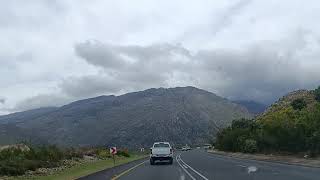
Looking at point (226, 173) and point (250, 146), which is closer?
point (226, 173)

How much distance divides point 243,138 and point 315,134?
129 ft

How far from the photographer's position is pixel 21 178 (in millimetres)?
35688

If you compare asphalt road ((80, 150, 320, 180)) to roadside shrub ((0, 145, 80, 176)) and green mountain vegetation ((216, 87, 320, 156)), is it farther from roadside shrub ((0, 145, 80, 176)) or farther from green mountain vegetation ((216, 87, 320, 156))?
green mountain vegetation ((216, 87, 320, 156))

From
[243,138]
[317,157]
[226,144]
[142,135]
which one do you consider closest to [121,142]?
[142,135]

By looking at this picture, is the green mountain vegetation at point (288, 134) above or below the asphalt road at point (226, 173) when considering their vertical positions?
above

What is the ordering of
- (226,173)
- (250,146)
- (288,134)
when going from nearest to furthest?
(226,173) → (288,134) → (250,146)

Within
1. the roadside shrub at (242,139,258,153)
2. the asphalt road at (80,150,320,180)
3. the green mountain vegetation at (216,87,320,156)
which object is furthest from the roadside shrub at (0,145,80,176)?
the roadside shrub at (242,139,258,153)

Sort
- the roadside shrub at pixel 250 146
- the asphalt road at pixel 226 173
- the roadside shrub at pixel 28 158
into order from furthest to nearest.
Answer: the roadside shrub at pixel 250 146 < the roadside shrub at pixel 28 158 < the asphalt road at pixel 226 173

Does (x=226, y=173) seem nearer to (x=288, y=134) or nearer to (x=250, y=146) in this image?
(x=288, y=134)

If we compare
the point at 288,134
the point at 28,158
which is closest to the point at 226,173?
the point at 28,158

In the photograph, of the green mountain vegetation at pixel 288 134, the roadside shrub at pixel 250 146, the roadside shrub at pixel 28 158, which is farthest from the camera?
the roadside shrub at pixel 250 146

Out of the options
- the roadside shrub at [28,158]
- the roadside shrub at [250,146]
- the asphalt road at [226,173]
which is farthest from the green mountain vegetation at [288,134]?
the roadside shrub at [28,158]

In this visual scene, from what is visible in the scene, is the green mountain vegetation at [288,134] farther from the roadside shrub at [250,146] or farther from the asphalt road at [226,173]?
the asphalt road at [226,173]

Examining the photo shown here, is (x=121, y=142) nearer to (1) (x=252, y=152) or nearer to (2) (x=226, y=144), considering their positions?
(2) (x=226, y=144)
